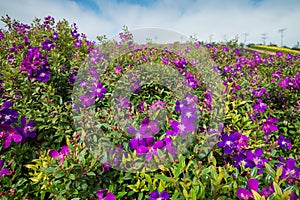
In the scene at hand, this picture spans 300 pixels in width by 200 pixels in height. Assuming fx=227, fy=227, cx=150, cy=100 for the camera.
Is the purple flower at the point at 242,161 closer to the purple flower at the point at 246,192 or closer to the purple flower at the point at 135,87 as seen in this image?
the purple flower at the point at 246,192

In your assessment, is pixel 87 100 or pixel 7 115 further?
pixel 87 100

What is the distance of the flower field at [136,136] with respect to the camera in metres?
1.30

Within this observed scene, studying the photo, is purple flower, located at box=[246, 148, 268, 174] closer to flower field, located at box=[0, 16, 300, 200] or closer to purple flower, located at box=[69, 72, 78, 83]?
flower field, located at box=[0, 16, 300, 200]

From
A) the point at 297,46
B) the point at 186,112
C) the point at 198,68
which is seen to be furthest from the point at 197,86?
the point at 297,46

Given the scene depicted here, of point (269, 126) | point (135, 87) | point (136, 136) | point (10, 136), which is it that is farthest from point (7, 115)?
point (269, 126)

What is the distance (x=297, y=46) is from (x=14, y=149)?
35410mm

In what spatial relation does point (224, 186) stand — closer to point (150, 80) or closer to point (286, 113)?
point (150, 80)

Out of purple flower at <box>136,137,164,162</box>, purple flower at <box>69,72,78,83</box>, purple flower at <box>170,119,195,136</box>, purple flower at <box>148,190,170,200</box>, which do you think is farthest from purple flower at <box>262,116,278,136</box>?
purple flower at <box>69,72,78,83</box>

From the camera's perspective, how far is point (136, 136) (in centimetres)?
152

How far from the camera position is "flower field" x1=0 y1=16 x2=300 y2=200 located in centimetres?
130

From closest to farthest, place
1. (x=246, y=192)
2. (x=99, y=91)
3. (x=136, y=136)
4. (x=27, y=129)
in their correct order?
1. (x=246, y=192)
2. (x=136, y=136)
3. (x=27, y=129)
4. (x=99, y=91)

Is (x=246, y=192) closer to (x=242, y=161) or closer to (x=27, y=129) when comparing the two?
(x=242, y=161)

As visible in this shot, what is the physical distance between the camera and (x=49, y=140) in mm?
1895

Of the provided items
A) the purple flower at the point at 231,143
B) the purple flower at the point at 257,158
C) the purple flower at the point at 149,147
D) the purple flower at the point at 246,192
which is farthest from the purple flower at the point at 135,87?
the purple flower at the point at 246,192
